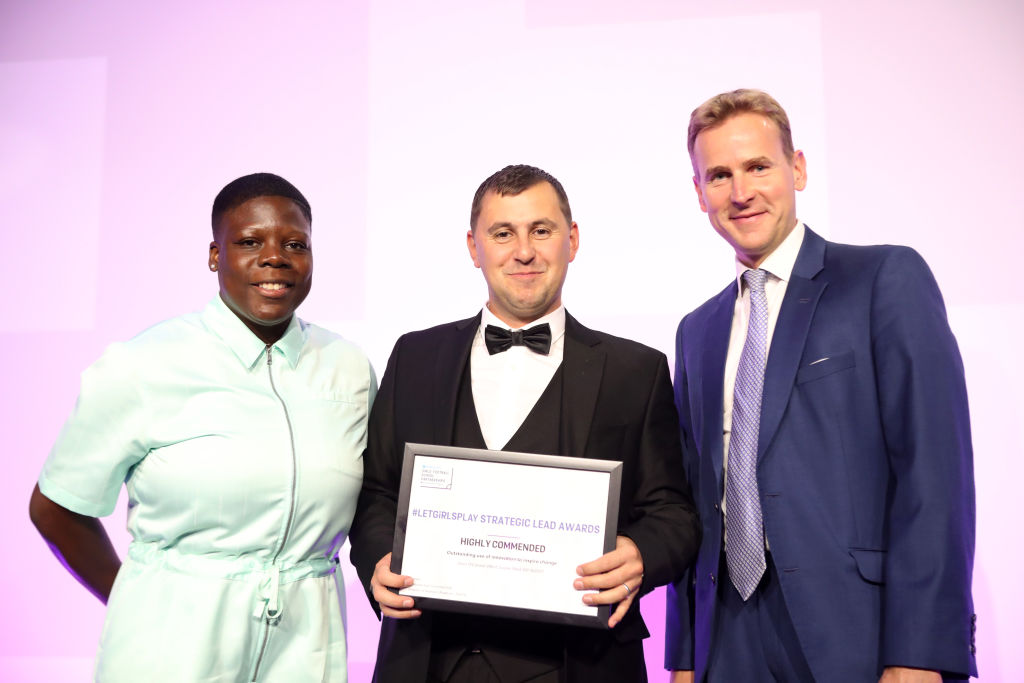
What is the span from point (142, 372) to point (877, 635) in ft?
6.38

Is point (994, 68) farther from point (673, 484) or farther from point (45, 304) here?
point (45, 304)

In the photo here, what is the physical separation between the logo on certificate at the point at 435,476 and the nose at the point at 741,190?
42.2 inches

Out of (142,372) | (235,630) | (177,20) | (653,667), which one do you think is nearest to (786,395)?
(235,630)

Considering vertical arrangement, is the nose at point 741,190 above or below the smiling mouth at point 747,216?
above

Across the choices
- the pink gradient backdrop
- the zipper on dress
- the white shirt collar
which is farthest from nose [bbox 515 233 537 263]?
the pink gradient backdrop

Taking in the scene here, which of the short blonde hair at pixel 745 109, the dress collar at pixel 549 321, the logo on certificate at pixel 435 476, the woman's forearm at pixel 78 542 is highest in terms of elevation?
the short blonde hair at pixel 745 109

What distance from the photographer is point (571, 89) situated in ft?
11.8

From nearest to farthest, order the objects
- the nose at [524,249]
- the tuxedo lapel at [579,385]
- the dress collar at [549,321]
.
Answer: the tuxedo lapel at [579,385], the nose at [524,249], the dress collar at [549,321]

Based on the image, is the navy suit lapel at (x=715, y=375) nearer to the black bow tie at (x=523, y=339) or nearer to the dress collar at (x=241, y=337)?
the black bow tie at (x=523, y=339)

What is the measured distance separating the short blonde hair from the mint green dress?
138 centimetres

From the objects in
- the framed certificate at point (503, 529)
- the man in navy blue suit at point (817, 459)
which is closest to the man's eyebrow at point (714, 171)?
the man in navy blue suit at point (817, 459)

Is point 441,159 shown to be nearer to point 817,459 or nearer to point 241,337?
point 241,337

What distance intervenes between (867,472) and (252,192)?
1805 mm

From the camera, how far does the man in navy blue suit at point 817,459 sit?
1876mm
